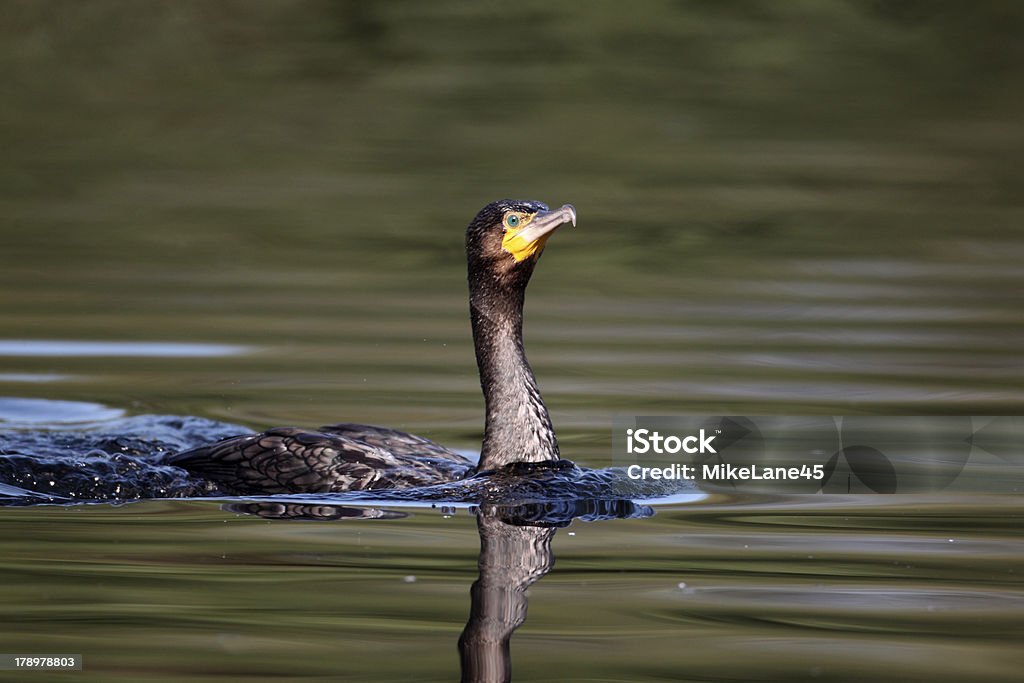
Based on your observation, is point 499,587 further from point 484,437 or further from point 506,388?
point 506,388

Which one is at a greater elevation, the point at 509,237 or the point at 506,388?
the point at 509,237

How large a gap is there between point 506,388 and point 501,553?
147 cm

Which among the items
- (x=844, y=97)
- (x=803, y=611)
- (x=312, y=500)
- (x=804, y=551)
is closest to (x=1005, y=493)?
(x=804, y=551)

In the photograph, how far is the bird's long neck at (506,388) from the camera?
8305mm

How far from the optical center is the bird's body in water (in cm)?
827

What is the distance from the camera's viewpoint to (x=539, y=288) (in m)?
14.2

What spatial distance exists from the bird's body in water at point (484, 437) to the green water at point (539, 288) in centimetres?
51

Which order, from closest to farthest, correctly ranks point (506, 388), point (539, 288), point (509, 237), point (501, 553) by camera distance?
point (501, 553) → point (509, 237) → point (506, 388) → point (539, 288)

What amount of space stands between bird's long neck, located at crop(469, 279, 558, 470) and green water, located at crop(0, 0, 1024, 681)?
0.62m

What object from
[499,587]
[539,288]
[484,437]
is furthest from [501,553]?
[539,288]

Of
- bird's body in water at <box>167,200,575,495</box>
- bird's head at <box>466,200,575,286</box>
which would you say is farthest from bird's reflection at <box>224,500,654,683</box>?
bird's head at <box>466,200,575,286</box>

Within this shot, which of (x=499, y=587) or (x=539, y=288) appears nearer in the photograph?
(x=499, y=587)

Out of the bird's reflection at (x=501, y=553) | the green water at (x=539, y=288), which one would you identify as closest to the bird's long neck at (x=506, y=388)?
the bird's reflection at (x=501, y=553)

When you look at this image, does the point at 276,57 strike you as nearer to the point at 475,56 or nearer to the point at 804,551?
the point at 475,56
